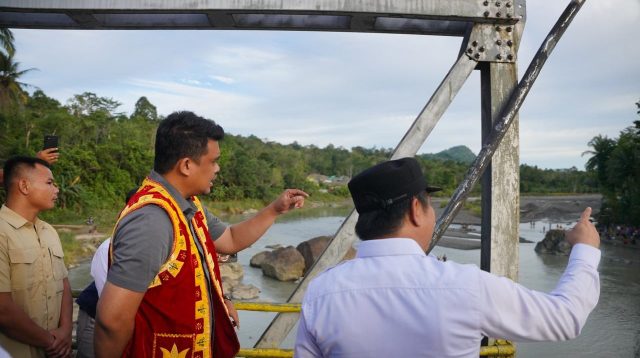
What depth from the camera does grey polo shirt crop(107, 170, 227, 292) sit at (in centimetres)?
146

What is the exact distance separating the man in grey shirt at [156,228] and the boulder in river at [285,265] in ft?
52.6

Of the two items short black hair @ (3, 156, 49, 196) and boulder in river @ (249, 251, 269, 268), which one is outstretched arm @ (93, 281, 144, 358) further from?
boulder in river @ (249, 251, 269, 268)

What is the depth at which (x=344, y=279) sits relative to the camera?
1.23m

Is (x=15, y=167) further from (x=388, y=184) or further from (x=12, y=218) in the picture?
→ (x=388, y=184)

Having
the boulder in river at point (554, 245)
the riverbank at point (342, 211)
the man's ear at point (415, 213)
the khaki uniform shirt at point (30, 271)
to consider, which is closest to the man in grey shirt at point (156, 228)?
the man's ear at point (415, 213)

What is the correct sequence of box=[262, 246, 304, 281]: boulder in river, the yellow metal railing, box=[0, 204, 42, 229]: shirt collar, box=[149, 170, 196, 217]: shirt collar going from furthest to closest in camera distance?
box=[262, 246, 304, 281]: boulder in river < box=[0, 204, 42, 229]: shirt collar < the yellow metal railing < box=[149, 170, 196, 217]: shirt collar

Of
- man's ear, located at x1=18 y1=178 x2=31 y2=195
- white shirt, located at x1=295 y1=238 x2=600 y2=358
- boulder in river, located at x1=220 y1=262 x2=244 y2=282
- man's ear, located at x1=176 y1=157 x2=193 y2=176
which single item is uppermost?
man's ear, located at x1=176 y1=157 x2=193 y2=176

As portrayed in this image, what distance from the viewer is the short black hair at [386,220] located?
127 centimetres

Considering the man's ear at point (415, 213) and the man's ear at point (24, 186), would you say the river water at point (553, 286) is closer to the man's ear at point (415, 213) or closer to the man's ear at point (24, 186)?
the man's ear at point (24, 186)

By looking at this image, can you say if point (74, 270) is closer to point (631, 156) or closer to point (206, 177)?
point (206, 177)

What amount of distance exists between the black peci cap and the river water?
10.0 meters

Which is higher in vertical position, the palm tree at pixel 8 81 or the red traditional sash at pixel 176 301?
the palm tree at pixel 8 81

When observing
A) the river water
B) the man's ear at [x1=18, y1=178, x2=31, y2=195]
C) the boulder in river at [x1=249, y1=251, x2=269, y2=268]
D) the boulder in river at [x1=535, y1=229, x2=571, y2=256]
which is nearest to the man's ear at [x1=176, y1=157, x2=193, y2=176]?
the man's ear at [x1=18, y1=178, x2=31, y2=195]

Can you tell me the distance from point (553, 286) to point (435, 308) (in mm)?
18620
